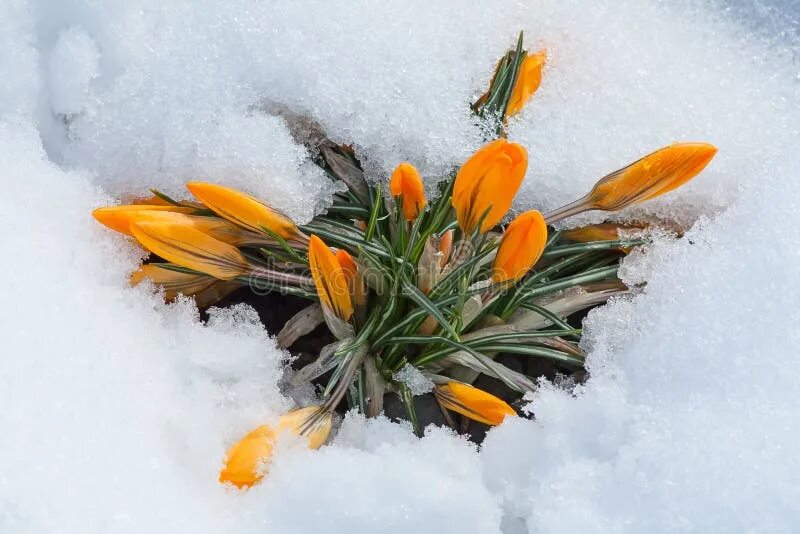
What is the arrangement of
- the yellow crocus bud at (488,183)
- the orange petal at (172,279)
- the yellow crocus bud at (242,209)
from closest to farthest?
the yellow crocus bud at (488,183)
the yellow crocus bud at (242,209)
the orange petal at (172,279)

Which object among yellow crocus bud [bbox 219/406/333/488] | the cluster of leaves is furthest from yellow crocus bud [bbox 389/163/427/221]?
yellow crocus bud [bbox 219/406/333/488]

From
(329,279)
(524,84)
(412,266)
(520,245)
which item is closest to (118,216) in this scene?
(329,279)

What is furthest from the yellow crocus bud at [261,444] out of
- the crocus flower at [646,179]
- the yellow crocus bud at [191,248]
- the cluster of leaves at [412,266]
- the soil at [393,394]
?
the crocus flower at [646,179]

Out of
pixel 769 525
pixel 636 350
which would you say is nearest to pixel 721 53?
pixel 636 350

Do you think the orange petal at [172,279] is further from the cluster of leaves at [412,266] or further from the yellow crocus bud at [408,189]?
the yellow crocus bud at [408,189]

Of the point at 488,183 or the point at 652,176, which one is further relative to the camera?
the point at 652,176

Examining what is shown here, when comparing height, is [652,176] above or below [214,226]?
above

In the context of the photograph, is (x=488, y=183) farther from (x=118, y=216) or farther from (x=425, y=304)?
(x=118, y=216)
